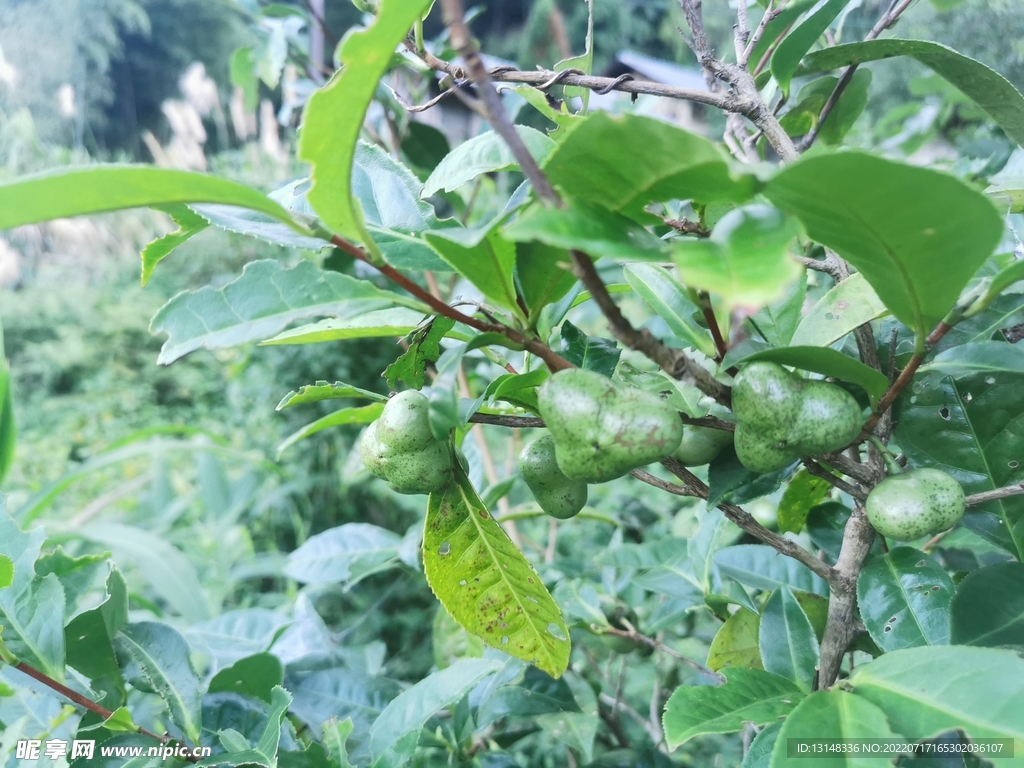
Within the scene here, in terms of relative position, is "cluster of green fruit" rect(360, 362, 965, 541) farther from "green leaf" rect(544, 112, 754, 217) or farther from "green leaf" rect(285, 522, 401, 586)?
"green leaf" rect(285, 522, 401, 586)

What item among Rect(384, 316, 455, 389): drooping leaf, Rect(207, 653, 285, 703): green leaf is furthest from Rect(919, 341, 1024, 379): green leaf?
Rect(207, 653, 285, 703): green leaf

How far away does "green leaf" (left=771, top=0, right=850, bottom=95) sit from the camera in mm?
607

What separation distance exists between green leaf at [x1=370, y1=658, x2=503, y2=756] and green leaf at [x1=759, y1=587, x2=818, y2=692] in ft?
0.85

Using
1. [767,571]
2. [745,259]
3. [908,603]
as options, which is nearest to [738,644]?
[767,571]

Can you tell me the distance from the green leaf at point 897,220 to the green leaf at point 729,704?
0.30m

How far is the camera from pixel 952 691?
39cm

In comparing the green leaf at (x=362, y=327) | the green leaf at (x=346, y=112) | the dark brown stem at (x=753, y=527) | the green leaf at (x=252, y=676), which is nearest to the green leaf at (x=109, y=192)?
the green leaf at (x=346, y=112)

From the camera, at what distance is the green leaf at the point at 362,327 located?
52 centimetres

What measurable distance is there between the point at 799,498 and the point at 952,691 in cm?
30

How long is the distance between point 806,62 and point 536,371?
0.48m

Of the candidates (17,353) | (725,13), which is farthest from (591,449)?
(17,353)

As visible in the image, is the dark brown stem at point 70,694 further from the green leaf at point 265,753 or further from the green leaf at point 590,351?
the green leaf at point 590,351

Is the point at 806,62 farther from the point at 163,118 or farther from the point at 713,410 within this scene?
the point at 163,118

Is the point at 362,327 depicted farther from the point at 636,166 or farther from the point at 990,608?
the point at 990,608
